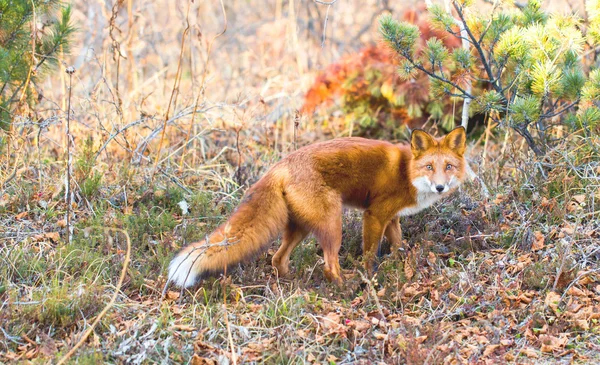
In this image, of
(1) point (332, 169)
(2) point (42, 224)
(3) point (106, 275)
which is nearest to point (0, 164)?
(2) point (42, 224)

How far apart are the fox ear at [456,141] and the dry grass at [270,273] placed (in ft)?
2.68

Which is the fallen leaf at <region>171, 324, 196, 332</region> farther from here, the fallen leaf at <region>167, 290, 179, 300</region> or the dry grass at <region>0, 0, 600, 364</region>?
the fallen leaf at <region>167, 290, 179, 300</region>

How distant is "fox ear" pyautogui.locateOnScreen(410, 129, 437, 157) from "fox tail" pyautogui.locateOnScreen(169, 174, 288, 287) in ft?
4.34

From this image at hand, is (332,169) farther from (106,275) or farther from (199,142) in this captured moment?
(199,142)

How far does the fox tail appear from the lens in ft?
15.1

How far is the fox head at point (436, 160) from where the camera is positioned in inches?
214

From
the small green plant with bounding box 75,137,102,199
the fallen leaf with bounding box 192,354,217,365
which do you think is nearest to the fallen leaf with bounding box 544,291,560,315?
the fallen leaf with bounding box 192,354,217,365

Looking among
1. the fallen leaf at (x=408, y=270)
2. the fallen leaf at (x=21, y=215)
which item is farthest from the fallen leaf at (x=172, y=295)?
the fallen leaf at (x=21, y=215)

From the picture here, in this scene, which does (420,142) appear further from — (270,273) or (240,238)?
(240,238)

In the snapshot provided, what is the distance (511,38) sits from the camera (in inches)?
231

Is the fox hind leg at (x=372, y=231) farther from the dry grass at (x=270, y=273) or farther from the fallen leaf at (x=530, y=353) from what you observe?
the fallen leaf at (x=530, y=353)

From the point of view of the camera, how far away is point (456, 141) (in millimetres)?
5652

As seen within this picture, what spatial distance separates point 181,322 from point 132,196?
2.33 meters

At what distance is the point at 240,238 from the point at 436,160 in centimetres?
197
